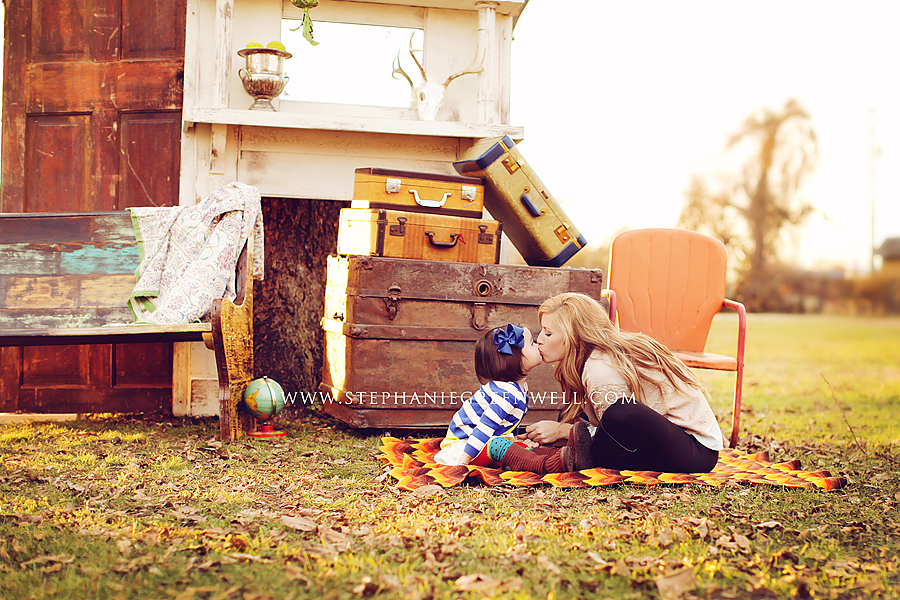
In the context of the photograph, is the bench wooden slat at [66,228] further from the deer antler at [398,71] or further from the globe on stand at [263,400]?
the deer antler at [398,71]

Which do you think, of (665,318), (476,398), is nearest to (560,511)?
(476,398)

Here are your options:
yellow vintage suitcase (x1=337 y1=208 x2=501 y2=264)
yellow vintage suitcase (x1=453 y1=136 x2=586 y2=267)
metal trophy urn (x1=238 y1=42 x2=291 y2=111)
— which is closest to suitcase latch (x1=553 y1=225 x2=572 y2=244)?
yellow vintage suitcase (x1=453 y1=136 x2=586 y2=267)

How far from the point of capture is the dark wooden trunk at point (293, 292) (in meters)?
4.34

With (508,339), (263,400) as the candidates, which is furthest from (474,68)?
(263,400)

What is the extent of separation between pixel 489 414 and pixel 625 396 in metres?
0.56

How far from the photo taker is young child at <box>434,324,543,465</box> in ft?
9.68

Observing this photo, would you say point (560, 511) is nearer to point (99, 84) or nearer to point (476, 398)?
point (476, 398)

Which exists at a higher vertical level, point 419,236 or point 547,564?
point 419,236

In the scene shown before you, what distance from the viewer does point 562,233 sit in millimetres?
3924

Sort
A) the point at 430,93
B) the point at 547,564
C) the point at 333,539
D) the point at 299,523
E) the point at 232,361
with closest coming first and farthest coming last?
the point at 547,564
the point at 333,539
the point at 299,523
the point at 232,361
the point at 430,93

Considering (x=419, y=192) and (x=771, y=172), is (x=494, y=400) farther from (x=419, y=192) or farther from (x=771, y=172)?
(x=771, y=172)

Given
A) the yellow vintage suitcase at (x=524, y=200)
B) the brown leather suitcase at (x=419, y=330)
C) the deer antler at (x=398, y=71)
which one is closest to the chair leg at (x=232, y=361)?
the brown leather suitcase at (x=419, y=330)

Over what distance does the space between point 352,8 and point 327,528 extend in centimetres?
334

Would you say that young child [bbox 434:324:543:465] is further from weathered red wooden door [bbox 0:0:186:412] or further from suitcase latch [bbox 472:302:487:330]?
weathered red wooden door [bbox 0:0:186:412]
